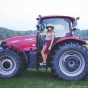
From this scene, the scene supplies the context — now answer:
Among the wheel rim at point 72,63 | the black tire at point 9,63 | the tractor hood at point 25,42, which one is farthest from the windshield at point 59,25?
the black tire at point 9,63

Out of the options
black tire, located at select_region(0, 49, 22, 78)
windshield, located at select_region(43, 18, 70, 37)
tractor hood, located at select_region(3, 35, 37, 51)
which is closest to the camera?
black tire, located at select_region(0, 49, 22, 78)

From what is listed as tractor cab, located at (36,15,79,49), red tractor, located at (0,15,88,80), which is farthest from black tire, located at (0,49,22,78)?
tractor cab, located at (36,15,79,49)

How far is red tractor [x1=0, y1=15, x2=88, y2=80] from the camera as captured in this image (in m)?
9.64

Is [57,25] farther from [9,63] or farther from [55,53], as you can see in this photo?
[9,63]


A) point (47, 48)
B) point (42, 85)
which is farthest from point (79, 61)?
point (42, 85)

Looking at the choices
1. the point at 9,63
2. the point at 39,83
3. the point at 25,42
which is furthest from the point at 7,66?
the point at 39,83

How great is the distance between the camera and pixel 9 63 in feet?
32.7

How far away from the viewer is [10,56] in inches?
392

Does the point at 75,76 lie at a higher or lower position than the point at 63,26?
lower

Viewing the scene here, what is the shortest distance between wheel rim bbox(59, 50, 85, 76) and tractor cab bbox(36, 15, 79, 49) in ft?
2.67

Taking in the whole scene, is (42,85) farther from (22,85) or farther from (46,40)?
(46,40)

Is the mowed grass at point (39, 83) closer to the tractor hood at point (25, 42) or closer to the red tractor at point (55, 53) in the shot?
the red tractor at point (55, 53)

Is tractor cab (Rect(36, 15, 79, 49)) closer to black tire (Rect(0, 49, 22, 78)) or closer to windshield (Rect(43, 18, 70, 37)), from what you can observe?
windshield (Rect(43, 18, 70, 37))

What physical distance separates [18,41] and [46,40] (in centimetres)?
120
